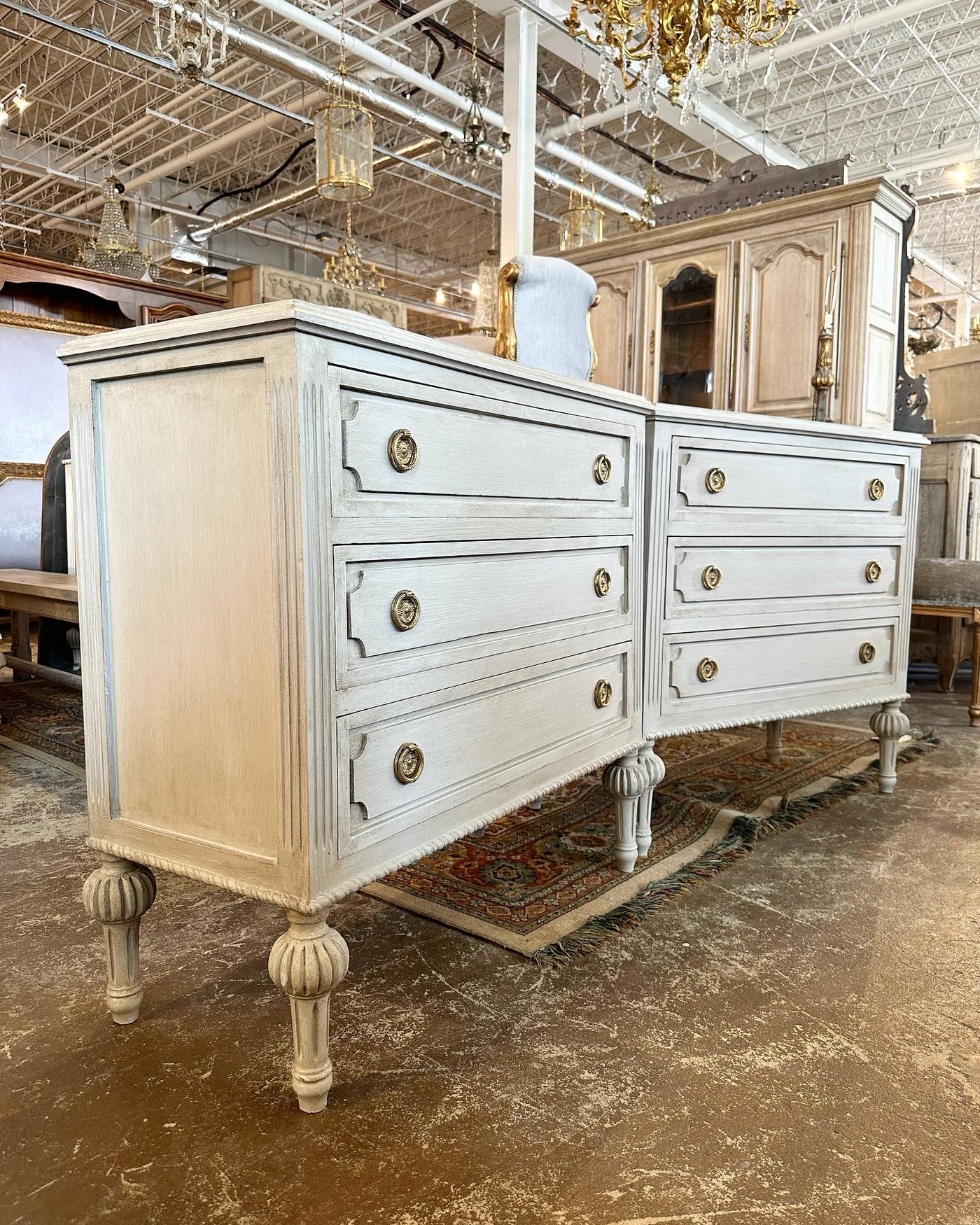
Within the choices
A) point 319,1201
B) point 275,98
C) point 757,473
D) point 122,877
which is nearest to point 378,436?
point 122,877

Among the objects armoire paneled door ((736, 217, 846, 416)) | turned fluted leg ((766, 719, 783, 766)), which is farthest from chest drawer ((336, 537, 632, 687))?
armoire paneled door ((736, 217, 846, 416))

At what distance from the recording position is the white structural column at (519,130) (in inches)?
223

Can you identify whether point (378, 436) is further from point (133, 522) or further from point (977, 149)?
point (977, 149)

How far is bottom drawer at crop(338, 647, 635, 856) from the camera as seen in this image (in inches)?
48.2

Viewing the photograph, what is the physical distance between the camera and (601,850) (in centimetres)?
223

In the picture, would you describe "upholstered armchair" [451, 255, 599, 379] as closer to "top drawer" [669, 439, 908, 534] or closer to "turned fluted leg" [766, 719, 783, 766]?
"top drawer" [669, 439, 908, 534]

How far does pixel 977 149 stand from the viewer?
8.56m

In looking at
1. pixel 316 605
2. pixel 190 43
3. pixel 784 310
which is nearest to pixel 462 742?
pixel 316 605

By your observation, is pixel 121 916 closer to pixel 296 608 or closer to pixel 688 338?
pixel 296 608

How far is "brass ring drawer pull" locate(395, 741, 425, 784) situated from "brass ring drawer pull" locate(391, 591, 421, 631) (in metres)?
0.19

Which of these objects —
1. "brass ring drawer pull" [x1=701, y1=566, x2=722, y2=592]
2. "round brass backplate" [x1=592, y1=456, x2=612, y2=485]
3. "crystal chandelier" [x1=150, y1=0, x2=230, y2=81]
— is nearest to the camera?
"round brass backplate" [x1=592, y1=456, x2=612, y2=485]

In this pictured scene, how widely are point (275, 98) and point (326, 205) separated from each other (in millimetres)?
3445

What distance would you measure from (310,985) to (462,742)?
1.46 feet

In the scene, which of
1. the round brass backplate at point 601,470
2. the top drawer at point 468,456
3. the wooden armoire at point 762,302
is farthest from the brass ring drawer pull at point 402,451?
the wooden armoire at point 762,302
